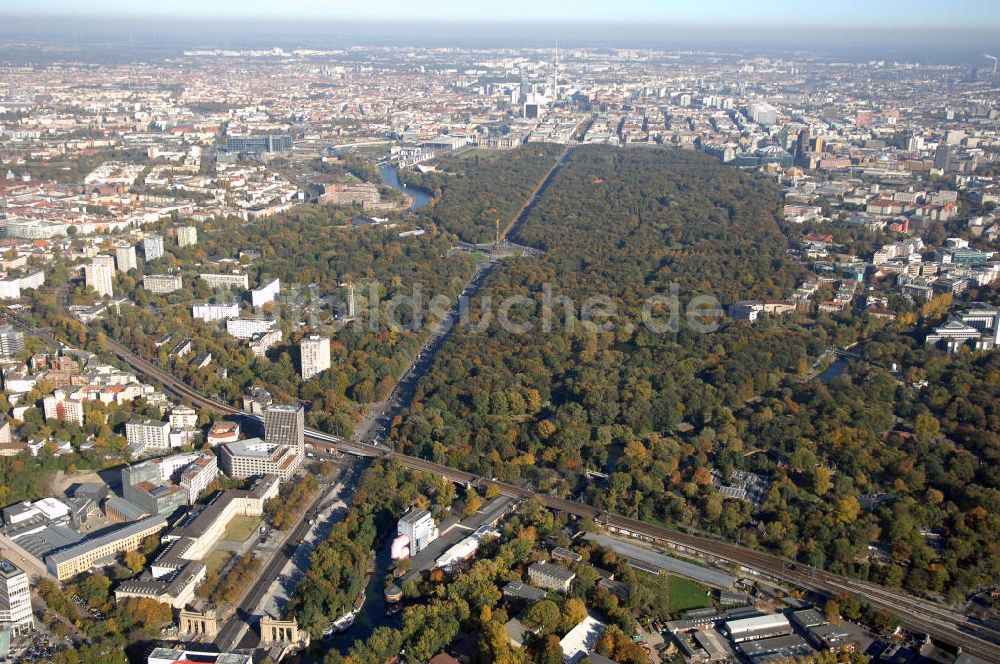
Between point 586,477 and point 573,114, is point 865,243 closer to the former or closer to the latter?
point 586,477

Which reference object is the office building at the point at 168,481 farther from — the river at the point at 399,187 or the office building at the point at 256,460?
the river at the point at 399,187

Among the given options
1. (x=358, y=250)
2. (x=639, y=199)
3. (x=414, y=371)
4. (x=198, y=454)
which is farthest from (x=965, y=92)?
(x=198, y=454)

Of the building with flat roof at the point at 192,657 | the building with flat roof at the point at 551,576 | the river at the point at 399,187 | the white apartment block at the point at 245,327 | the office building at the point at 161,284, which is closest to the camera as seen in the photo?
the building with flat roof at the point at 192,657

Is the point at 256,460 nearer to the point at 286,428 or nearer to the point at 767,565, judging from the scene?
the point at 286,428

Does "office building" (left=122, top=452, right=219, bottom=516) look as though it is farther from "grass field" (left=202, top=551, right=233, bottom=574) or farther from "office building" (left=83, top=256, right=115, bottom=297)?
"office building" (left=83, top=256, right=115, bottom=297)

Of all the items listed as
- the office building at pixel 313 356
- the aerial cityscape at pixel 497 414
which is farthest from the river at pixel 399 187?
the office building at pixel 313 356

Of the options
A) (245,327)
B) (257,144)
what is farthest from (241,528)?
(257,144)
